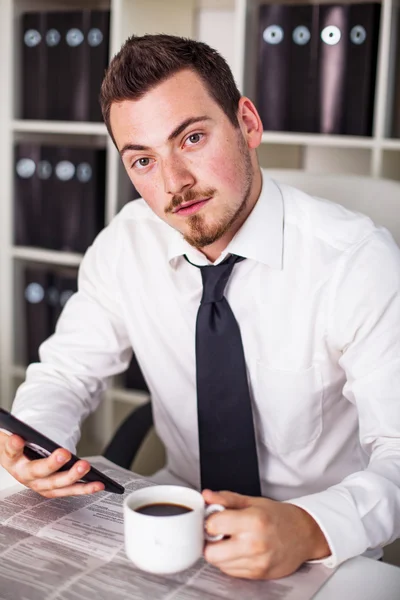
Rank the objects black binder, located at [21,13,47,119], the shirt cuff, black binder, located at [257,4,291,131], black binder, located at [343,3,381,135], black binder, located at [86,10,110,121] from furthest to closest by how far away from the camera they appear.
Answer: black binder, located at [21,13,47,119]
black binder, located at [86,10,110,121]
black binder, located at [257,4,291,131]
black binder, located at [343,3,381,135]
the shirt cuff

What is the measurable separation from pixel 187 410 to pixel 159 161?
21.4 inches

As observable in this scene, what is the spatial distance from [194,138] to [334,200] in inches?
18.0

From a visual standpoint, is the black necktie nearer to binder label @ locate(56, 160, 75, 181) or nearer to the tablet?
the tablet

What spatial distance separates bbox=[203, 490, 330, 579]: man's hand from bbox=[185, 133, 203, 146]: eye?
0.66 metres

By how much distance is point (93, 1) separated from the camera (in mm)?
2580

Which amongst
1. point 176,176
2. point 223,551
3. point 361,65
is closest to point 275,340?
point 176,176

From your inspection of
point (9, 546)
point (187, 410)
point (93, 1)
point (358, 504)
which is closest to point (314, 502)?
point (358, 504)

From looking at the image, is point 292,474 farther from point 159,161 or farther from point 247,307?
point 159,161

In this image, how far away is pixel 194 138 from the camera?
1.29m

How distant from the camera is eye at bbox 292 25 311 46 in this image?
76.9 inches

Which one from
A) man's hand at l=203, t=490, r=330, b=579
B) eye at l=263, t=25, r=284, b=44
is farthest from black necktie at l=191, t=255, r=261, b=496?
eye at l=263, t=25, r=284, b=44

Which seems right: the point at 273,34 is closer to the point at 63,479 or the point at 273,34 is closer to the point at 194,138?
the point at 194,138

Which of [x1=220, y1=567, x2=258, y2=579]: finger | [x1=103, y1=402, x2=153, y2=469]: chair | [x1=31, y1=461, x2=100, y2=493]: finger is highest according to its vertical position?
[x1=31, y1=461, x2=100, y2=493]: finger

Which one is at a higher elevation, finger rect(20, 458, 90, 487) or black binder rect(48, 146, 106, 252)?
black binder rect(48, 146, 106, 252)
